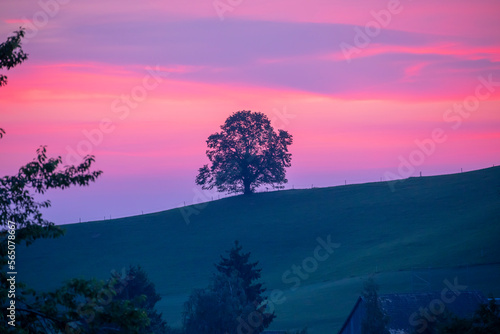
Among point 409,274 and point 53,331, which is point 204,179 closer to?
point 409,274

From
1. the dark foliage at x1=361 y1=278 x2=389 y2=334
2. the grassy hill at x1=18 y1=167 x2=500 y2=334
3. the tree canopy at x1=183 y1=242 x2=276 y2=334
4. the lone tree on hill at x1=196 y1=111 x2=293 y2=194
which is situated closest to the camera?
the dark foliage at x1=361 y1=278 x2=389 y2=334

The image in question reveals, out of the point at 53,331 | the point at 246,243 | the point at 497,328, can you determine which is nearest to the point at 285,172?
the point at 246,243

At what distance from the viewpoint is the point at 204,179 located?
353ft

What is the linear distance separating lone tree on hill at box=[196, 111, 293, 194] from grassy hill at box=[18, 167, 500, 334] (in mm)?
4138

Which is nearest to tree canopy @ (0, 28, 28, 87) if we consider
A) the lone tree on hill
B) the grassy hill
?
the grassy hill

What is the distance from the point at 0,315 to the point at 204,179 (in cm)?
9713

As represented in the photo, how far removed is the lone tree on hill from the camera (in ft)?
353

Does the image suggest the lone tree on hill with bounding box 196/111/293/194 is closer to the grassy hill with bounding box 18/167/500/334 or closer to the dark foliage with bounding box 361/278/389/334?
the grassy hill with bounding box 18/167/500/334

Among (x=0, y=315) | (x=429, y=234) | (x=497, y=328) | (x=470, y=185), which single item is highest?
(x=470, y=185)

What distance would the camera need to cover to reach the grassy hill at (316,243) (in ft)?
216

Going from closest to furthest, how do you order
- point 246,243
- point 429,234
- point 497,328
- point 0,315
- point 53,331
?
point 0,315, point 53,331, point 497,328, point 429,234, point 246,243

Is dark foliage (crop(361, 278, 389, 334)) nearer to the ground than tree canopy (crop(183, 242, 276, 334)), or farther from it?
nearer to the ground

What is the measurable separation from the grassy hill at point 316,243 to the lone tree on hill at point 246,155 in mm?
4138

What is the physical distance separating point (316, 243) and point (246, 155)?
23.6m
